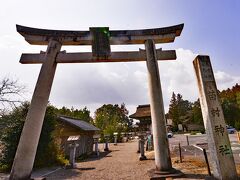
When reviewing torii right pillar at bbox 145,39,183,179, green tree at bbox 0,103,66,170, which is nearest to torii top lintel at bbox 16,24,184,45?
torii right pillar at bbox 145,39,183,179

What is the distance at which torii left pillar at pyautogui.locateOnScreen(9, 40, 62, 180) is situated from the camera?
19.3 ft

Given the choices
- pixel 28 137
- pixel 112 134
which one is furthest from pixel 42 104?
pixel 112 134

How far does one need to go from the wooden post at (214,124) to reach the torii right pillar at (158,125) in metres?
1.51

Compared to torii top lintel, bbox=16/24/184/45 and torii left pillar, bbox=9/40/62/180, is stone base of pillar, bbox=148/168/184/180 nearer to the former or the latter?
torii left pillar, bbox=9/40/62/180

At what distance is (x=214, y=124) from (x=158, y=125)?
1.95 m

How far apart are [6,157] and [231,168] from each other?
1096 cm

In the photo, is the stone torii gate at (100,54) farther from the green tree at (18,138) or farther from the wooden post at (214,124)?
the green tree at (18,138)

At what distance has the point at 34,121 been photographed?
637cm

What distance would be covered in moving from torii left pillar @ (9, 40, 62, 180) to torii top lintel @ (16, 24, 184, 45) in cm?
41

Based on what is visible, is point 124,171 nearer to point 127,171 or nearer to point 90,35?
point 127,171

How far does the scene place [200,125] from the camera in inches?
2093

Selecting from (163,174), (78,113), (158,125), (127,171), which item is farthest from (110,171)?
(78,113)

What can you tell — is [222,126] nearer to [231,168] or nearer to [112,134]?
[231,168]

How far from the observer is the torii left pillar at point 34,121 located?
5.89 m
